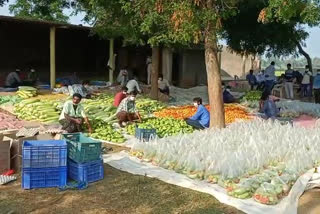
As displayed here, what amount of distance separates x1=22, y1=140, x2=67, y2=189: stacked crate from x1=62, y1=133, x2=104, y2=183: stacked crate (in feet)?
0.60

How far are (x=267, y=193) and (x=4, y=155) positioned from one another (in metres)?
3.76

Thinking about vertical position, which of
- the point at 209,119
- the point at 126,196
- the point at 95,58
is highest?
the point at 95,58

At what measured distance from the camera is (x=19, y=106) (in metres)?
11.7

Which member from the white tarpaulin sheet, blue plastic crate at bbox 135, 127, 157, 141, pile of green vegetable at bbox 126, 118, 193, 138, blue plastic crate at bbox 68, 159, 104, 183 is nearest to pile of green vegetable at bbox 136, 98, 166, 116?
pile of green vegetable at bbox 126, 118, 193, 138

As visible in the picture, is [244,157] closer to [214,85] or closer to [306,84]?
[214,85]

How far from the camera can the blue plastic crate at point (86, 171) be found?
5750mm

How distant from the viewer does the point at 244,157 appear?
20.2ft

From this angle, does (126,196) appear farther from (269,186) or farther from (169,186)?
(269,186)

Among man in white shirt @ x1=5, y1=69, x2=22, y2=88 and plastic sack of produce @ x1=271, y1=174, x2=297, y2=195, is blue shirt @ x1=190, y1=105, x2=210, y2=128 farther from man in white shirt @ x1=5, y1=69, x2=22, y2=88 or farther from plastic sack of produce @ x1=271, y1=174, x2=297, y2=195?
man in white shirt @ x1=5, y1=69, x2=22, y2=88

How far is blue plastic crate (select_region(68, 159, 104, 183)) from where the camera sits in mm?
5750

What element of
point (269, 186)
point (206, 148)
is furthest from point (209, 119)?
point (269, 186)

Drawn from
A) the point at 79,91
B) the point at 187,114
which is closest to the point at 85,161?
the point at 187,114

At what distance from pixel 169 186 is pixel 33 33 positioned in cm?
1702

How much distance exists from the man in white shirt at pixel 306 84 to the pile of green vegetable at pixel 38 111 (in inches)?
499
